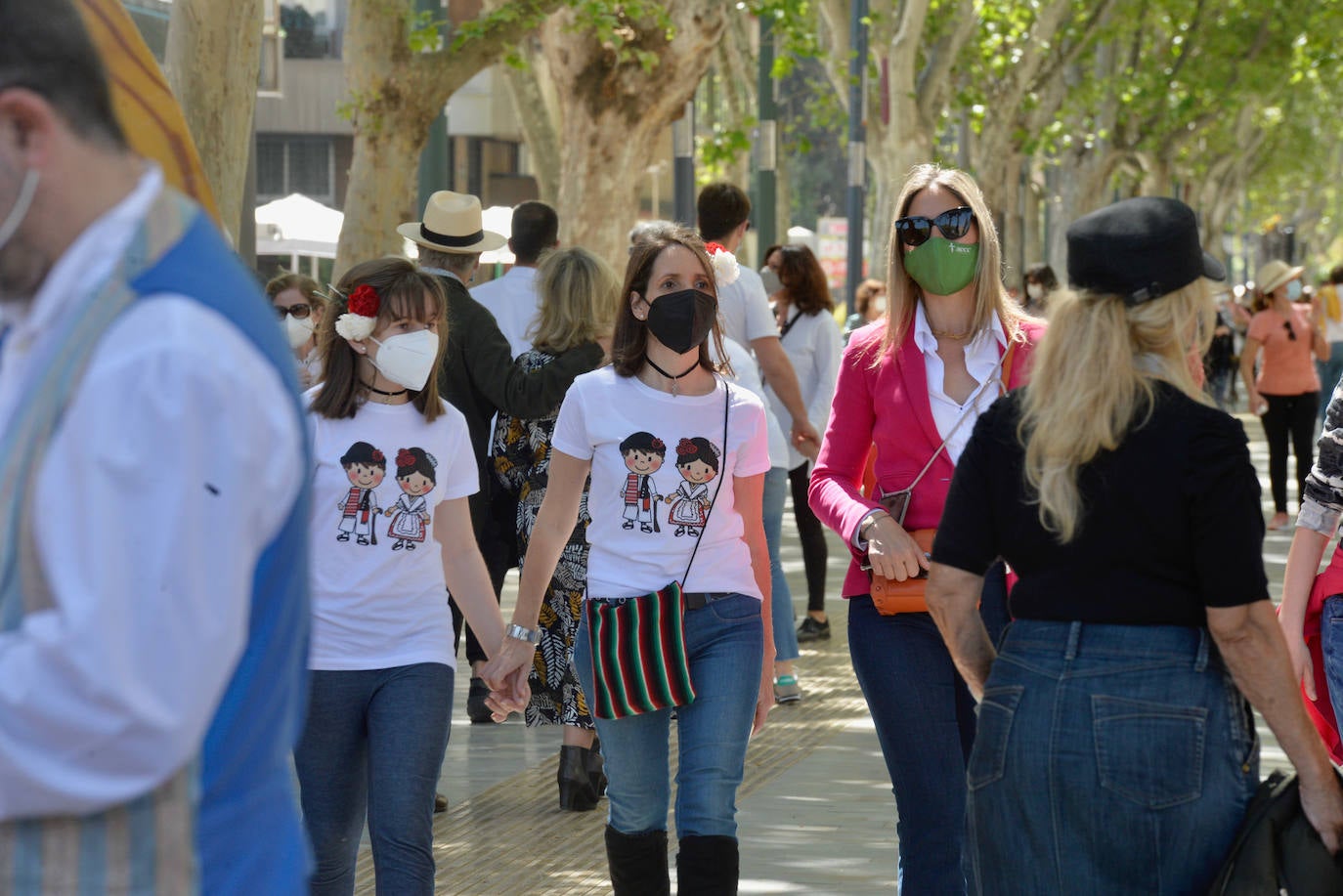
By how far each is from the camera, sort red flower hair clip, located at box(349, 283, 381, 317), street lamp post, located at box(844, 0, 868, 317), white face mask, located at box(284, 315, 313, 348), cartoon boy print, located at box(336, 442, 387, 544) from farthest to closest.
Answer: street lamp post, located at box(844, 0, 868, 317), white face mask, located at box(284, 315, 313, 348), red flower hair clip, located at box(349, 283, 381, 317), cartoon boy print, located at box(336, 442, 387, 544)

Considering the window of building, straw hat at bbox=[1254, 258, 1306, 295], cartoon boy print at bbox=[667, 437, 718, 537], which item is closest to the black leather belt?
cartoon boy print at bbox=[667, 437, 718, 537]

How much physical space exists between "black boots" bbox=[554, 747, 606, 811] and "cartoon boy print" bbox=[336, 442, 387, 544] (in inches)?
104

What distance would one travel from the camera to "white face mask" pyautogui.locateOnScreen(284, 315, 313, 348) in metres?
7.22

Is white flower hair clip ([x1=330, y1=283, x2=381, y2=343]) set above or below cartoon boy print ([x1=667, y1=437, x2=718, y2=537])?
above

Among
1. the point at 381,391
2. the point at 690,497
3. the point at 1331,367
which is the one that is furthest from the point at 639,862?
the point at 1331,367

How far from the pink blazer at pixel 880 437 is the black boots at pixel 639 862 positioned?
28.4 inches

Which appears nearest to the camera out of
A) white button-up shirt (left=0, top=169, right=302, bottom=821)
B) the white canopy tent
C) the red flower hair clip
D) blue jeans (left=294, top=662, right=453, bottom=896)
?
white button-up shirt (left=0, top=169, right=302, bottom=821)

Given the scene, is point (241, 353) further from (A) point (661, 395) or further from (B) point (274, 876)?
(A) point (661, 395)

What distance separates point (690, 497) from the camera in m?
4.65

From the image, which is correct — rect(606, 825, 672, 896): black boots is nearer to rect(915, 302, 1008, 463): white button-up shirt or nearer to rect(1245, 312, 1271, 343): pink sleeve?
rect(915, 302, 1008, 463): white button-up shirt

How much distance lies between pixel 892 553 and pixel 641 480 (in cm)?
66

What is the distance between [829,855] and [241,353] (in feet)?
15.5

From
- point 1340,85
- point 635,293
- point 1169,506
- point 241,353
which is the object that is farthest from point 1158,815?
point 1340,85

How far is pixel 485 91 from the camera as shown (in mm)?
46969
